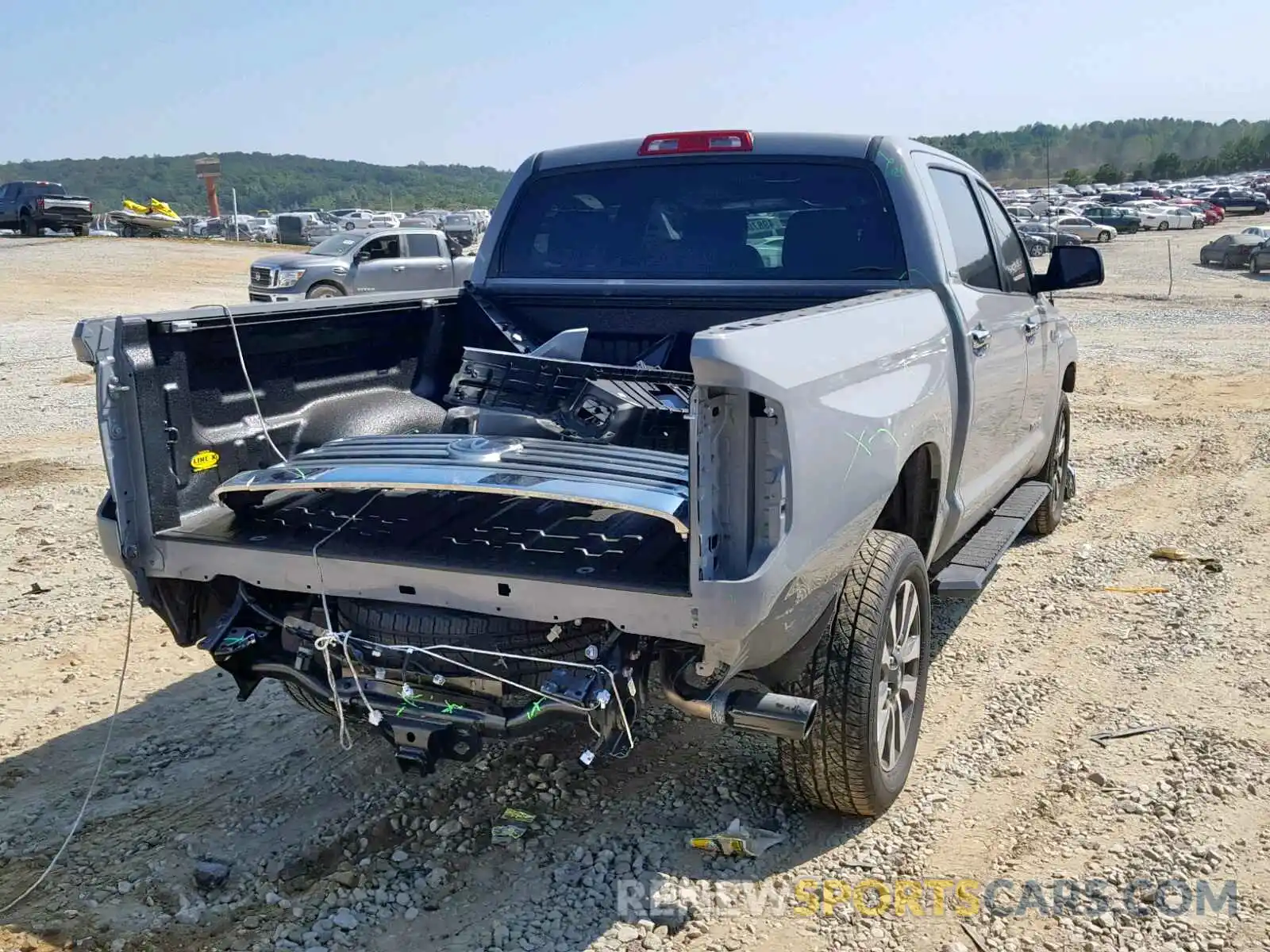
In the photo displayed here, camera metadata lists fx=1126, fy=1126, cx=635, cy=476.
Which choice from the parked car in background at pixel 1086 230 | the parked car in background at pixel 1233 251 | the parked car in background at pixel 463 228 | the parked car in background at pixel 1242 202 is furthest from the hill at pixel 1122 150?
the parked car in background at pixel 1233 251

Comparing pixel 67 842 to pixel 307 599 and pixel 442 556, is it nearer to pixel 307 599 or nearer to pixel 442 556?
pixel 307 599

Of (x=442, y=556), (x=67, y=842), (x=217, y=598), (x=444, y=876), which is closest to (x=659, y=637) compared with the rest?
(x=442, y=556)

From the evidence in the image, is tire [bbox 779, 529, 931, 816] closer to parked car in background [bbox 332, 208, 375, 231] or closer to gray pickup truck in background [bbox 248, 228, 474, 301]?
gray pickup truck in background [bbox 248, 228, 474, 301]

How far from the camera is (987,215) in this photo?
16.9ft

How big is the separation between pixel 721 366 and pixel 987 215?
3104mm

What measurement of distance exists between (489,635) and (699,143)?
2.54 m

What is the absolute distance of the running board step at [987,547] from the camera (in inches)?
161

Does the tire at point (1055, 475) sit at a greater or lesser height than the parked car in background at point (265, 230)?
lesser

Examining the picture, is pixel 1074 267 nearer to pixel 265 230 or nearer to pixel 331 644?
pixel 331 644

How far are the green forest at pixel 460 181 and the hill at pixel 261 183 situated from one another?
0.76 ft

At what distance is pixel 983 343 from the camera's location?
172 inches

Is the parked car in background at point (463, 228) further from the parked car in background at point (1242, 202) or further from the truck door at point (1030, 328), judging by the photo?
the parked car in background at point (1242, 202)

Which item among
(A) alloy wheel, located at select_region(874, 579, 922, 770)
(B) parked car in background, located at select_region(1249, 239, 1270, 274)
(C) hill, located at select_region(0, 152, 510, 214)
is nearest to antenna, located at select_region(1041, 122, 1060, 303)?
(B) parked car in background, located at select_region(1249, 239, 1270, 274)

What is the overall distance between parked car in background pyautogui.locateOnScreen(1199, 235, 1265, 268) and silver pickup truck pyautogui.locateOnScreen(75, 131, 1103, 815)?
1303 inches
